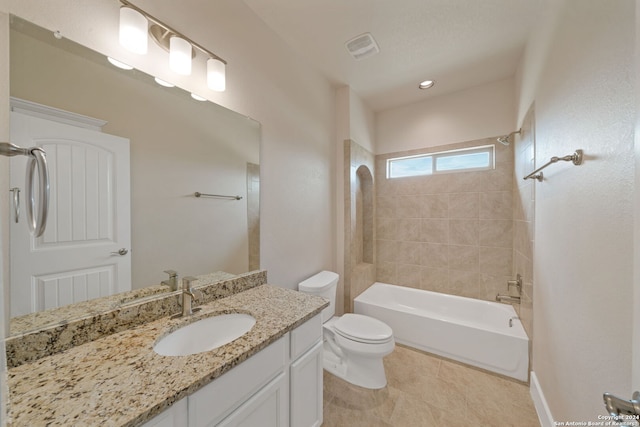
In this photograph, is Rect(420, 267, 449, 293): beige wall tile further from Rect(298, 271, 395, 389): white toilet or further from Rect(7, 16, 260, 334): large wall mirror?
Rect(7, 16, 260, 334): large wall mirror

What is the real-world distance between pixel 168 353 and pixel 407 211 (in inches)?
106

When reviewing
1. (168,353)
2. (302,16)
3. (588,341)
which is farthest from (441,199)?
(168,353)

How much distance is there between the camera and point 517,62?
2072 mm

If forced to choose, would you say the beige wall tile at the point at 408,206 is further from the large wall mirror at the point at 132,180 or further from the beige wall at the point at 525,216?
the large wall mirror at the point at 132,180

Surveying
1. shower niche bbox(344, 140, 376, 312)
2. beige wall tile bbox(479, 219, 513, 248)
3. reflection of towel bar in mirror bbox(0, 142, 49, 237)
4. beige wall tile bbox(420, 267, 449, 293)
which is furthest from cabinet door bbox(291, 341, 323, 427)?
beige wall tile bbox(479, 219, 513, 248)

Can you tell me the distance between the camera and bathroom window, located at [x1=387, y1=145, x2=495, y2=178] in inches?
98.5

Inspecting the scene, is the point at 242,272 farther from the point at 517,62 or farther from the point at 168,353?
the point at 517,62

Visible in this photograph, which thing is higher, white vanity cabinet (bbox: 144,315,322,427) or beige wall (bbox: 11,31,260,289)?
beige wall (bbox: 11,31,260,289)

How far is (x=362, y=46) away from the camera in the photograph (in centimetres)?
185

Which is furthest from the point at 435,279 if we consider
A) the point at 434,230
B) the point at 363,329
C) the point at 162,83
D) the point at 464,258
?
the point at 162,83

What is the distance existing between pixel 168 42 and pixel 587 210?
2.07m

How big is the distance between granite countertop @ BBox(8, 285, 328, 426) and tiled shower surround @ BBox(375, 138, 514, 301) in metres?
2.26

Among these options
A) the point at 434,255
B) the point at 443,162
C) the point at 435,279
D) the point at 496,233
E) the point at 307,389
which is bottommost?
the point at 307,389

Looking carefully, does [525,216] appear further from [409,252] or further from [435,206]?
[409,252]
